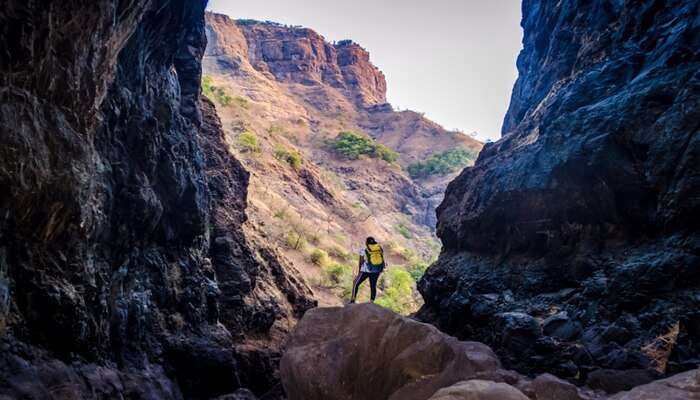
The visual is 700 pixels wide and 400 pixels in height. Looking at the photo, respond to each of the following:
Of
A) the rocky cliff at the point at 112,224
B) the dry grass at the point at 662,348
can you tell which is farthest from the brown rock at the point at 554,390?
the rocky cliff at the point at 112,224

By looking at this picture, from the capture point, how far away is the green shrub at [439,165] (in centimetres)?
5819

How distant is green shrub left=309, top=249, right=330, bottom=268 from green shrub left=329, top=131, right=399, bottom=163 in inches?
1121

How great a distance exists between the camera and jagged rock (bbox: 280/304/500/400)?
17.2ft

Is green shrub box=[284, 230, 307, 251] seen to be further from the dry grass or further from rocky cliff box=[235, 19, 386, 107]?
rocky cliff box=[235, 19, 386, 107]

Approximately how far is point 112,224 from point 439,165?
54290 mm

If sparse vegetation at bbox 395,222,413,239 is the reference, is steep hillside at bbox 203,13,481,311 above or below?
above

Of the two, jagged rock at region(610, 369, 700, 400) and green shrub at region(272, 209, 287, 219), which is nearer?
jagged rock at region(610, 369, 700, 400)

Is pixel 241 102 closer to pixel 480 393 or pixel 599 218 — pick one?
pixel 599 218

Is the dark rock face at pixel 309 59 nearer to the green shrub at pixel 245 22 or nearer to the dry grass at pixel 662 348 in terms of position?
the green shrub at pixel 245 22

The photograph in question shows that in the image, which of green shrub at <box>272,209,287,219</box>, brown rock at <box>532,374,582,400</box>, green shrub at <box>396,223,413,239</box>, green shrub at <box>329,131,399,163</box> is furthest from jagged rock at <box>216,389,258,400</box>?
green shrub at <box>329,131,399,163</box>

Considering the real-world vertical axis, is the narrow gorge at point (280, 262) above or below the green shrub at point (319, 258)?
above

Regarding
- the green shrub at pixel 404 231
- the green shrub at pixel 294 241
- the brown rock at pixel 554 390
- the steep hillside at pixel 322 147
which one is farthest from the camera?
the green shrub at pixel 404 231

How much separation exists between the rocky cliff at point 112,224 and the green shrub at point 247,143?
2343cm

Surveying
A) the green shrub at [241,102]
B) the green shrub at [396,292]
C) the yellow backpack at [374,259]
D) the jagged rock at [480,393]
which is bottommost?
the green shrub at [396,292]
